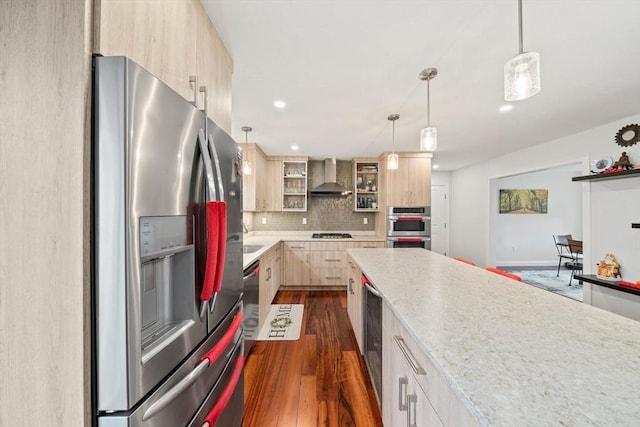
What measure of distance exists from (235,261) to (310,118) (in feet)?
→ 6.91

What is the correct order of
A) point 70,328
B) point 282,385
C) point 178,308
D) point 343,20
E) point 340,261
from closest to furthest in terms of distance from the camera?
point 70,328 → point 178,308 → point 343,20 → point 282,385 → point 340,261

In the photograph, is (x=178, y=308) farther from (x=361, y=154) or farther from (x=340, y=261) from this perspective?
(x=361, y=154)

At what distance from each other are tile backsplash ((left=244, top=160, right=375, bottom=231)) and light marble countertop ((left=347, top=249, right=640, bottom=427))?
11.9ft

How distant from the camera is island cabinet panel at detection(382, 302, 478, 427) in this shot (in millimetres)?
687

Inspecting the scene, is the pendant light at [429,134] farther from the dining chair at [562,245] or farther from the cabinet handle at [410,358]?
the dining chair at [562,245]

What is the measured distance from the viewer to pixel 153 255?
71cm

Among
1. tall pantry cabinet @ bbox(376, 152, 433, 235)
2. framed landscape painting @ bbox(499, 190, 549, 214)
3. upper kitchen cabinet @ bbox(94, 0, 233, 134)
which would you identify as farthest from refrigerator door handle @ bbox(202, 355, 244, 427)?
framed landscape painting @ bbox(499, 190, 549, 214)

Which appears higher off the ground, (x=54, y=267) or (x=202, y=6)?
(x=202, y=6)

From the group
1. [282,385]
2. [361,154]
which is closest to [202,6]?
[282,385]

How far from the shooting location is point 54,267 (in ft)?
2.01

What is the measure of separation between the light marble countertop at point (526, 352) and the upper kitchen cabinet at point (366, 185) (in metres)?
3.52

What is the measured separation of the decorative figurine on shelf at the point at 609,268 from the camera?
3014 mm

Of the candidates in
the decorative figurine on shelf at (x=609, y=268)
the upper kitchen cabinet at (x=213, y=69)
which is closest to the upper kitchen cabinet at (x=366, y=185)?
the decorative figurine on shelf at (x=609, y=268)

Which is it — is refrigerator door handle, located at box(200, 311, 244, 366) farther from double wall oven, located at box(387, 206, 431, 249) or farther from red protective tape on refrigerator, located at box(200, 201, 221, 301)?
double wall oven, located at box(387, 206, 431, 249)
